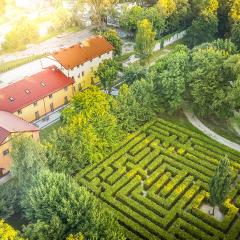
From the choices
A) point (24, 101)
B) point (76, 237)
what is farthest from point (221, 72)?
point (76, 237)

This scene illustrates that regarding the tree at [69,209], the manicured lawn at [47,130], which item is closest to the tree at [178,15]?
the manicured lawn at [47,130]

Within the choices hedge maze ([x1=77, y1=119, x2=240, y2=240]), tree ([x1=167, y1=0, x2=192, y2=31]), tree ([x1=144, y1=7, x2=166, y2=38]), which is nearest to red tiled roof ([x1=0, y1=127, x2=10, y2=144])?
hedge maze ([x1=77, y1=119, x2=240, y2=240])

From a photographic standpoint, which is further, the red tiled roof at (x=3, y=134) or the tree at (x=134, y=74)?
the tree at (x=134, y=74)

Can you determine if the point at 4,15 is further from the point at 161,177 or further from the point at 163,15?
the point at 161,177

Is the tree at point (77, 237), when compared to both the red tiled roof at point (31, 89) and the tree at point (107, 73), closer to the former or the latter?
the red tiled roof at point (31, 89)

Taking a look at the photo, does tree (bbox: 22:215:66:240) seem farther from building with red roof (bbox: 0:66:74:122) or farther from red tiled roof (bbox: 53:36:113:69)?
red tiled roof (bbox: 53:36:113:69)

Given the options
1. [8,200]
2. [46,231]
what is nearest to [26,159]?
[8,200]

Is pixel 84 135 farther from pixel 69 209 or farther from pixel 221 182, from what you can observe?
pixel 221 182
